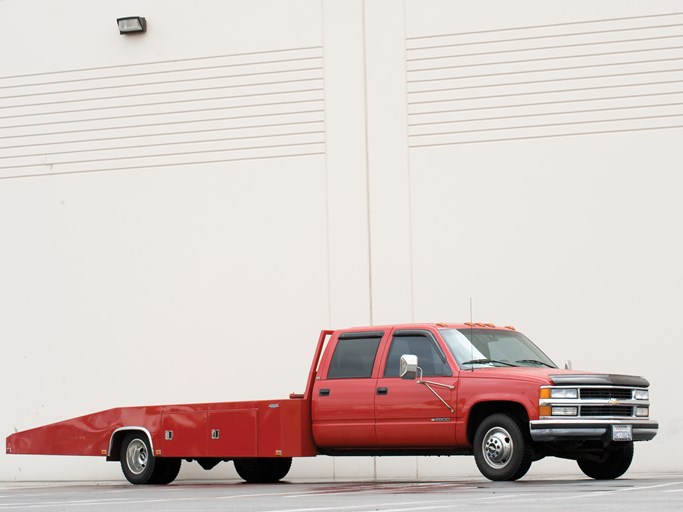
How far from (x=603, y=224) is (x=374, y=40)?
4.61 meters

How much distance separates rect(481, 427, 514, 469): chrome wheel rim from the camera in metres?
13.1

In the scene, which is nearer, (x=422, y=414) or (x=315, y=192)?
(x=422, y=414)

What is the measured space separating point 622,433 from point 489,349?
75.4 inches

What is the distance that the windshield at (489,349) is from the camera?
46.0 ft

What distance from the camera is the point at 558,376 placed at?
13062 mm

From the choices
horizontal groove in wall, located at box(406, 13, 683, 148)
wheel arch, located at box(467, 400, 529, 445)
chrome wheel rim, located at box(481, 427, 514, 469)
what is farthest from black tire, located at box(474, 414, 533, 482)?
horizontal groove in wall, located at box(406, 13, 683, 148)

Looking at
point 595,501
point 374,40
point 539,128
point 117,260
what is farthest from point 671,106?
point 595,501

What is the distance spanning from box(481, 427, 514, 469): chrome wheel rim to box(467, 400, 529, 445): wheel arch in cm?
27

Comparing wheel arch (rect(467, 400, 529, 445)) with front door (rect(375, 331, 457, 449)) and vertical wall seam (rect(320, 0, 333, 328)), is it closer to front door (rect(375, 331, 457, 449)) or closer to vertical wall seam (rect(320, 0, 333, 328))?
front door (rect(375, 331, 457, 449))

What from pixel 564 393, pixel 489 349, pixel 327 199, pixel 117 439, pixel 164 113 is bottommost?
pixel 117 439

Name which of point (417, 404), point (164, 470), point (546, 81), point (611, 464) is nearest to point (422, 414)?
point (417, 404)

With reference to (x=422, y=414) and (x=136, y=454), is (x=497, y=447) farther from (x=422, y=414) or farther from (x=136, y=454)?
(x=136, y=454)

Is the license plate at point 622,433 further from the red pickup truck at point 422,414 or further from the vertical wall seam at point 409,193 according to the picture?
the vertical wall seam at point 409,193

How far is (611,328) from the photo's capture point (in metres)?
18.4
